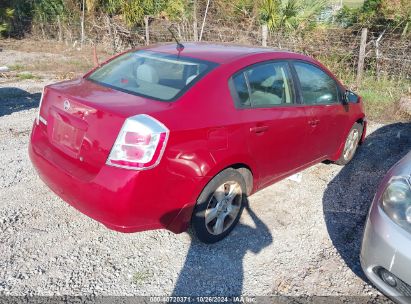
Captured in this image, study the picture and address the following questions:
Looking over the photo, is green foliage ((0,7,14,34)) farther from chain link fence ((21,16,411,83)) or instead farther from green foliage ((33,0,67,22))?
chain link fence ((21,16,411,83))

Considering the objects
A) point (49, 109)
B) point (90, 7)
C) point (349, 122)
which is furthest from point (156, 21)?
point (49, 109)

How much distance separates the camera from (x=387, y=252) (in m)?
2.34

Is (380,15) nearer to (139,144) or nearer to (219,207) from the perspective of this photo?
(219,207)

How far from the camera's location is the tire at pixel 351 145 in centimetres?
489

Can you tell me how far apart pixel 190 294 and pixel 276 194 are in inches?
70.8

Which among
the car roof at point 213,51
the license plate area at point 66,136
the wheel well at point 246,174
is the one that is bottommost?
the wheel well at point 246,174

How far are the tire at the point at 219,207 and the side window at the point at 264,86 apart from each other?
25.4 inches

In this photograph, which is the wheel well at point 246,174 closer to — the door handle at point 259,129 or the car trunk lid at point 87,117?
the door handle at point 259,129

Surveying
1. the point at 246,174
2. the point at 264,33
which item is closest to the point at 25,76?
the point at 264,33

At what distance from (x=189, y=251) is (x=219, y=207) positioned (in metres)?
0.45

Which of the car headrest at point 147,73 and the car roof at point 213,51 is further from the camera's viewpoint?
the car roof at point 213,51

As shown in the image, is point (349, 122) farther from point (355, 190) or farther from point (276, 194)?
point (276, 194)

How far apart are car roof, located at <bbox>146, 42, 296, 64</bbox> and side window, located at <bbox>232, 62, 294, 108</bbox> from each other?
0.58 ft

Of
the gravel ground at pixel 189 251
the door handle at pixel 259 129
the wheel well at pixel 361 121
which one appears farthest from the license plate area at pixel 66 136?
the wheel well at pixel 361 121
